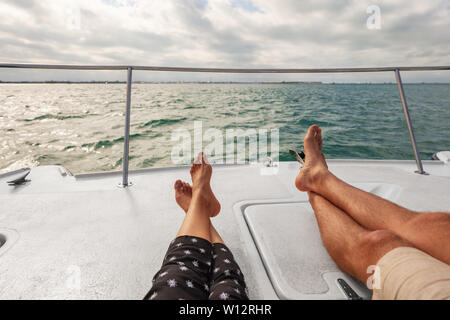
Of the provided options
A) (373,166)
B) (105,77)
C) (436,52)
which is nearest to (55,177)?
(105,77)

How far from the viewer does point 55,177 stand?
4.20 ft

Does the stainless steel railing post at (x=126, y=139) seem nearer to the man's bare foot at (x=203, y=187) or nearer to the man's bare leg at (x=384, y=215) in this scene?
the man's bare foot at (x=203, y=187)

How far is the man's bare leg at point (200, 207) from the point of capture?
630 mm

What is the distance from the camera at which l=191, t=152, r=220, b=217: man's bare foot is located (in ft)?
2.76

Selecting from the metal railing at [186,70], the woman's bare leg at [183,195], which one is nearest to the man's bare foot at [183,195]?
the woman's bare leg at [183,195]

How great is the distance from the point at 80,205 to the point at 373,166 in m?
1.77

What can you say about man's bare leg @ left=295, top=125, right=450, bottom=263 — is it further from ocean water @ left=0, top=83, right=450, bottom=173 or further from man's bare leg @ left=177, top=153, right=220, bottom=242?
ocean water @ left=0, top=83, right=450, bottom=173

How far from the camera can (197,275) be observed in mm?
492

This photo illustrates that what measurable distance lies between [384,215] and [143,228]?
0.80 meters

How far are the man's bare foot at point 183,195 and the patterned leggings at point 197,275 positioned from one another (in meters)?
0.34

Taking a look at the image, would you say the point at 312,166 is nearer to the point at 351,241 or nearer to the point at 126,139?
the point at 351,241

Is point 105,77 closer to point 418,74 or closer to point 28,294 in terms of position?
point 28,294

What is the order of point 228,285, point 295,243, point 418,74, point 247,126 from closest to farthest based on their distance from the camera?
point 228,285
point 295,243
point 418,74
point 247,126

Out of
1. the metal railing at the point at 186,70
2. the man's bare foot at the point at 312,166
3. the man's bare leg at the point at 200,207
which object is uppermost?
the metal railing at the point at 186,70
